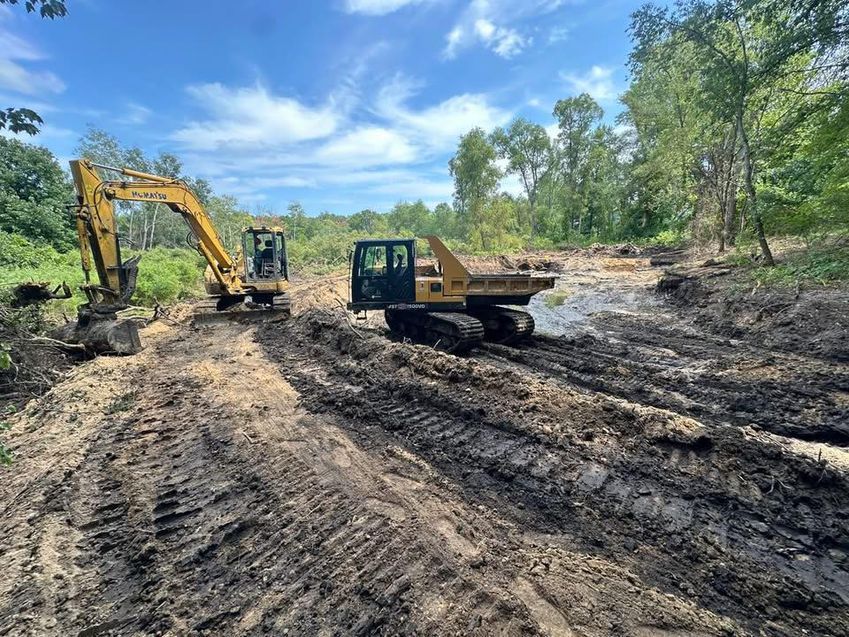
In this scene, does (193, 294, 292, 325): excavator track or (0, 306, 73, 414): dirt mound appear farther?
(193, 294, 292, 325): excavator track

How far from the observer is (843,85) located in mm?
7793

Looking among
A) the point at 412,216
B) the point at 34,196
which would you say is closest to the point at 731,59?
the point at 34,196

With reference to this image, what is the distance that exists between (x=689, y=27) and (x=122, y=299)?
16.3m

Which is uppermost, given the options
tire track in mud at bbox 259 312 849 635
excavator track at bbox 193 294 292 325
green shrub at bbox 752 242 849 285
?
green shrub at bbox 752 242 849 285

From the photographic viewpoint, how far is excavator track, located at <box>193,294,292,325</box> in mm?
10976

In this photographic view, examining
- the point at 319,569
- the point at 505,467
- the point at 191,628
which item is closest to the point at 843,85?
the point at 505,467

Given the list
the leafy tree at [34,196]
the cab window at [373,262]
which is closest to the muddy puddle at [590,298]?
the cab window at [373,262]

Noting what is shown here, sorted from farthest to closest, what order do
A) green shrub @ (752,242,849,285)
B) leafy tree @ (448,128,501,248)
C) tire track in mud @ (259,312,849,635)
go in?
leafy tree @ (448,128,501,248) → green shrub @ (752,242,849,285) → tire track in mud @ (259,312,849,635)

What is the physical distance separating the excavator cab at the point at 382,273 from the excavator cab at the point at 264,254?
→ 4.51m

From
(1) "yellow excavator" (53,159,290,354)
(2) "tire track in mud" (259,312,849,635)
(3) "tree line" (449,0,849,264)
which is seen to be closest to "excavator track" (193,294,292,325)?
→ (1) "yellow excavator" (53,159,290,354)

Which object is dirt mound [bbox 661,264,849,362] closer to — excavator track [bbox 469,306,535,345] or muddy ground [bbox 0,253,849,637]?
muddy ground [bbox 0,253,849,637]

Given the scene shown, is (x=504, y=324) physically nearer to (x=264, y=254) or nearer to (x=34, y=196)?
(x=264, y=254)

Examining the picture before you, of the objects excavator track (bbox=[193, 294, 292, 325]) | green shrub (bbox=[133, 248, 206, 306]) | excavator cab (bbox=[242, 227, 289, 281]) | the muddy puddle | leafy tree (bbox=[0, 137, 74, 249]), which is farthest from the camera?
leafy tree (bbox=[0, 137, 74, 249])

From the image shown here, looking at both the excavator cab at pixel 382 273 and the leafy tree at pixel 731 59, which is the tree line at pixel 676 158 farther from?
the excavator cab at pixel 382 273
